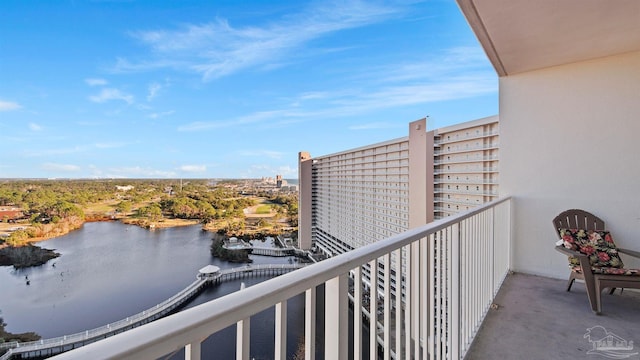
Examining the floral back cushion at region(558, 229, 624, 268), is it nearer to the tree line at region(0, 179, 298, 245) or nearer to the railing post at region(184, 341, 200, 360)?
the railing post at region(184, 341, 200, 360)

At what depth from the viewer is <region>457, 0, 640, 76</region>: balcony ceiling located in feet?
6.96

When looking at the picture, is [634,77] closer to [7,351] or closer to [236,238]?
[7,351]

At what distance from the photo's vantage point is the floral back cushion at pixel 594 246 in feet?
9.12

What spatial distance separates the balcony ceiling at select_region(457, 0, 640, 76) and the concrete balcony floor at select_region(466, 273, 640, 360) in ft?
7.62

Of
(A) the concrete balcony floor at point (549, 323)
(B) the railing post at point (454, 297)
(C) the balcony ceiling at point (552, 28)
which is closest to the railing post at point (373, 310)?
(B) the railing post at point (454, 297)

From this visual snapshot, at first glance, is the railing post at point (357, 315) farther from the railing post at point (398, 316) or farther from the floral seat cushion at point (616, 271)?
the floral seat cushion at point (616, 271)

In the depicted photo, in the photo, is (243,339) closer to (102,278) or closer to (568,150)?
(568,150)

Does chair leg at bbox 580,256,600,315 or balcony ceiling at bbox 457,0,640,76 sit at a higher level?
balcony ceiling at bbox 457,0,640,76

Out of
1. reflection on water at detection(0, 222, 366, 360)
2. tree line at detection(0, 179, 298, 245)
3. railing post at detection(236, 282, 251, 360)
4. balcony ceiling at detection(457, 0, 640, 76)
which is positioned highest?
balcony ceiling at detection(457, 0, 640, 76)

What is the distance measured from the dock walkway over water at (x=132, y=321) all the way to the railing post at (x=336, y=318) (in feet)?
19.9

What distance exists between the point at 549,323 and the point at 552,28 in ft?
7.72

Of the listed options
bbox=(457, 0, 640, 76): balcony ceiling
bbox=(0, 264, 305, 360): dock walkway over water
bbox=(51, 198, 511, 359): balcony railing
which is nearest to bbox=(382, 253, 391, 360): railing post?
bbox=(51, 198, 511, 359): balcony railing

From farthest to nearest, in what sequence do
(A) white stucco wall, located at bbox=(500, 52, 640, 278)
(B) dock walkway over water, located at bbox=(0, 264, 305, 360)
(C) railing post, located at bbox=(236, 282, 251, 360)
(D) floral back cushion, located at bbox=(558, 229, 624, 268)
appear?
(B) dock walkway over water, located at bbox=(0, 264, 305, 360), (A) white stucco wall, located at bbox=(500, 52, 640, 278), (D) floral back cushion, located at bbox=(558, 229, 624, 268), (C) railing post, located at bbox=(236, 282, 251, 360)

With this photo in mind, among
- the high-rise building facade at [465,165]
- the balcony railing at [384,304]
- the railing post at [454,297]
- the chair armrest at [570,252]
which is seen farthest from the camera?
the high-rise building facade at [465,165]
